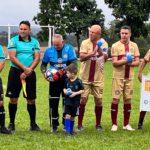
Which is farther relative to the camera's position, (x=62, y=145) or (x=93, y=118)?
(x=93, y=118)

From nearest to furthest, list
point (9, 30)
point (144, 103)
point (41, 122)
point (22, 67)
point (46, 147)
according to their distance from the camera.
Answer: point (46, 147) → point (22, 67) → point (144, 103) → point (41, 122) → point (9, 30)

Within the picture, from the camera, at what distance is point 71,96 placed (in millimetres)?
8938

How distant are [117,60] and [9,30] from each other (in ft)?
97.6

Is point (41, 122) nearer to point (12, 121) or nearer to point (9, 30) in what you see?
point (12, 121)

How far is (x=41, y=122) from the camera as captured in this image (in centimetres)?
1080

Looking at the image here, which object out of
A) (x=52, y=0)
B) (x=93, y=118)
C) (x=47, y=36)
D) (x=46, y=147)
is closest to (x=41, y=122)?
(x=93, y=118)

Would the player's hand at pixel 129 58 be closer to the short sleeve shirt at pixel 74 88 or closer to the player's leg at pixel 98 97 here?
the player's leg at pixel 98 97

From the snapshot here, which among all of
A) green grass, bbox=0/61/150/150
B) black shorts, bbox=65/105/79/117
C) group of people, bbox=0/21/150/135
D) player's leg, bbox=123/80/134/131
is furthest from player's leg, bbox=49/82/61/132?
player's leg, bbox=123/80/134/131

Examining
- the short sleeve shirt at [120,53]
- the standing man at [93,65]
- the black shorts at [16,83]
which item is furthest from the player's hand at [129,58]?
the black shorts at [16,83]

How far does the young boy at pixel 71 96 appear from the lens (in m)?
8.95

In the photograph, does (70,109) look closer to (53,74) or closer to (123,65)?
(53,74)

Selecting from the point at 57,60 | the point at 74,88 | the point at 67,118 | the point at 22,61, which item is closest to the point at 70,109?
the point at 67,118

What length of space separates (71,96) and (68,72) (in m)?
0.45

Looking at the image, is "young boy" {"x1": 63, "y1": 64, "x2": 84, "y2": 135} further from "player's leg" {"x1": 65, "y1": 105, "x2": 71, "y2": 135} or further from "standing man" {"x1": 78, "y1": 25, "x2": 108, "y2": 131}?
"standing man" {"x1": 78, "y1": 25, "x2": 108, "y2": 131}
